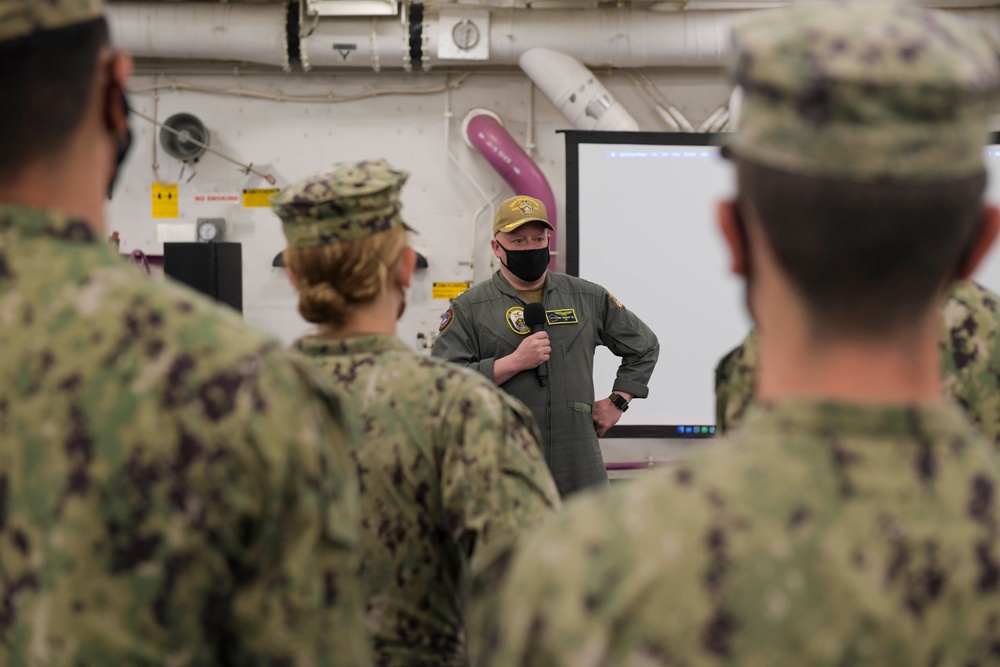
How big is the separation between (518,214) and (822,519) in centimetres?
282

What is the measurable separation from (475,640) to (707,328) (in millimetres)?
3956

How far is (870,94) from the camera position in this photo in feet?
2.03

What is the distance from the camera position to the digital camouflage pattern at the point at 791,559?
0.61 m

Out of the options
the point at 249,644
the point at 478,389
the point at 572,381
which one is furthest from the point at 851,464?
the point at 572,381

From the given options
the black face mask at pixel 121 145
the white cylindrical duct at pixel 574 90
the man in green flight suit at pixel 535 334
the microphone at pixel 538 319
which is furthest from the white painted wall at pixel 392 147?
the black face mask at pixel 121 145

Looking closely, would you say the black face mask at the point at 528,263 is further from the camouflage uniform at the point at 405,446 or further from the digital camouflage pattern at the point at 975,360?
the digital camouflage pattern at the point at 975,360

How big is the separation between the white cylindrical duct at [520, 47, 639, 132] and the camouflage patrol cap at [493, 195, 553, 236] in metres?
1.35

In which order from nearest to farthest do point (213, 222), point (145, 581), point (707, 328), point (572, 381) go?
point (145, 581), point (572, 381), point (707, 328), point (213, 222)

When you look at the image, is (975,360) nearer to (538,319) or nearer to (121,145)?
(121,145)

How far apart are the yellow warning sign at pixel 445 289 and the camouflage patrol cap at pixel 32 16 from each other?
417 cm

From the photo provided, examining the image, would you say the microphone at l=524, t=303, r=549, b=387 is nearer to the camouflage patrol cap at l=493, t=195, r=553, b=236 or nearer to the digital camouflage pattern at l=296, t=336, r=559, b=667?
the camouflage patrol cap at l=493, t=195, r=553, b=236

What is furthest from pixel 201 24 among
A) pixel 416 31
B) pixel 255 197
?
pixel 416 31

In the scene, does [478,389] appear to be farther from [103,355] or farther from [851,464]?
[851,464]

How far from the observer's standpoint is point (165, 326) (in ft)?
2.60
